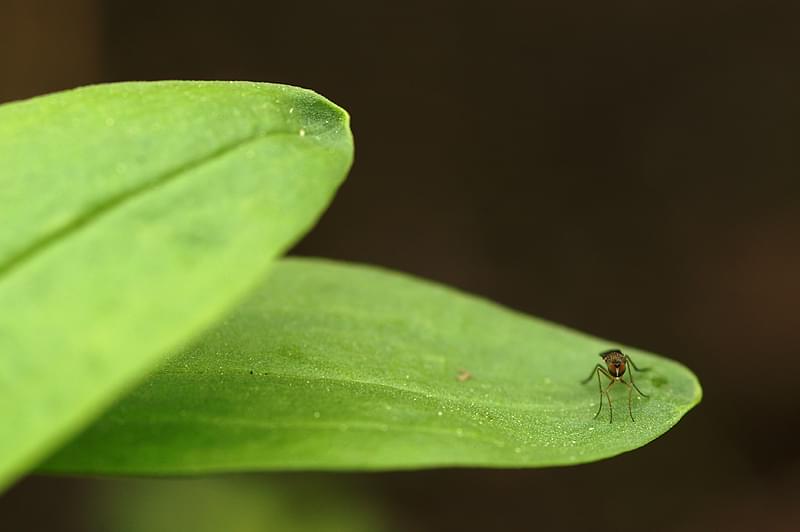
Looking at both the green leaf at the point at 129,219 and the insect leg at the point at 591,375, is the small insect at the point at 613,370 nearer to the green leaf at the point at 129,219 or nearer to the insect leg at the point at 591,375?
the insect leg at the point at 591,375

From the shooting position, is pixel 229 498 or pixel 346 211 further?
pixel 346 211

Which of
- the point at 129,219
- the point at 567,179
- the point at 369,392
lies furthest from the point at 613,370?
the point at 567,179

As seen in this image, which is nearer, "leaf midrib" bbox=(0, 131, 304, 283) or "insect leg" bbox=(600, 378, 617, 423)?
"leaf midrib" bbox=(0, 131, 304, 283)

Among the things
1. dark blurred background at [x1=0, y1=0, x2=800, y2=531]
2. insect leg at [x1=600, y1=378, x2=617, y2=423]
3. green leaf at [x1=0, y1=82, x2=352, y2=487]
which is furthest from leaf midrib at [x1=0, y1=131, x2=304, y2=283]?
dark blurred background at [x1=0, y1=0, x2=800, y2=531]

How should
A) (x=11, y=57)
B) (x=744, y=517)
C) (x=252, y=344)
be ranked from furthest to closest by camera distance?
(x=11, y=57) < (x=744, y=517) < (x=252, y=344)

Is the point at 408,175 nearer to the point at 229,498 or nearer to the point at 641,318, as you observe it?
the point at 641,318

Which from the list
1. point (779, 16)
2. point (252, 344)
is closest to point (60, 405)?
point (252, 344)

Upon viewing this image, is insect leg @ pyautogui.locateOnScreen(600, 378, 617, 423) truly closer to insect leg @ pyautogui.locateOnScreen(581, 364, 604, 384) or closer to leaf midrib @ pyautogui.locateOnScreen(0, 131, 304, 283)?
insect leg @ pyautogui.locateOnScreen(581, 364, 604, 384)
